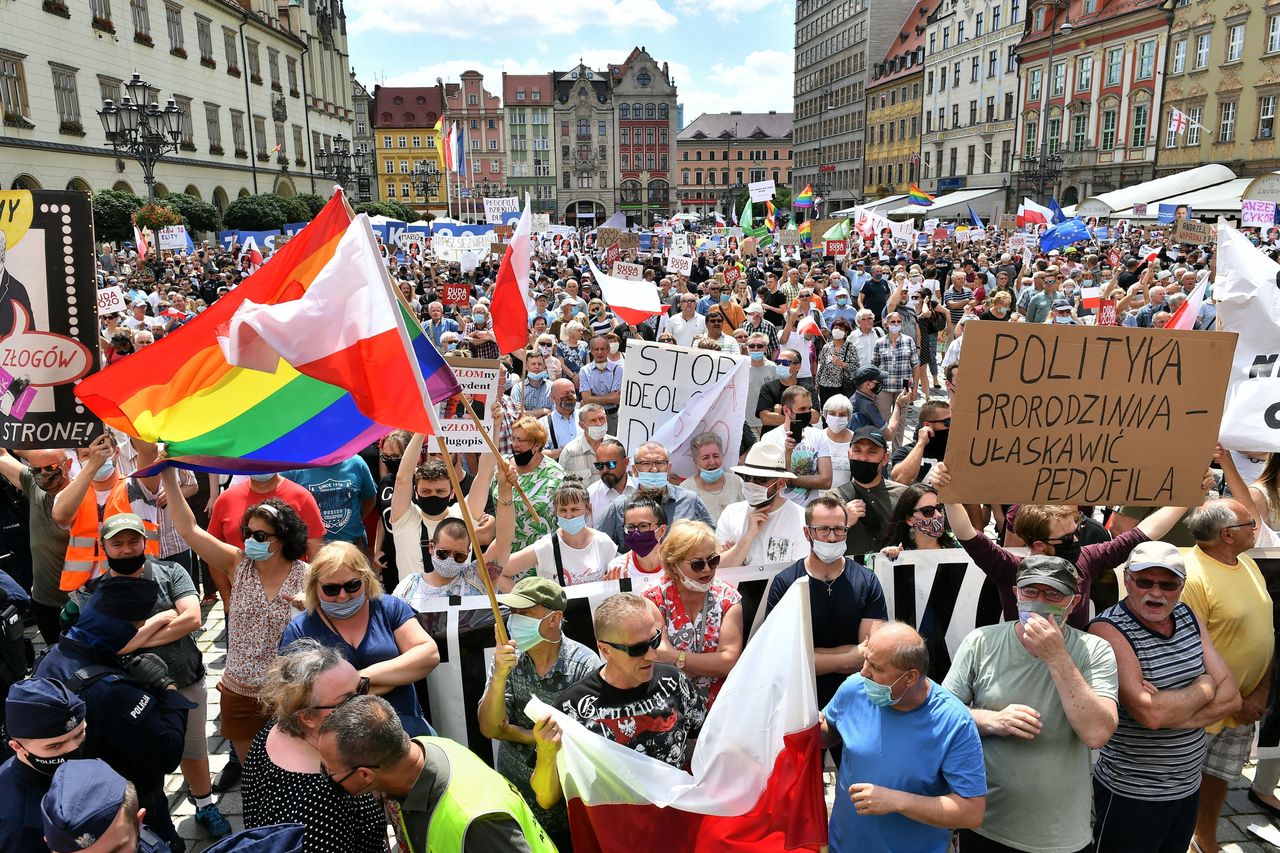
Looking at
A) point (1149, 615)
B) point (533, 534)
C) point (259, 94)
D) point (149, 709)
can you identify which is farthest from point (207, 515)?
point (259, 94)

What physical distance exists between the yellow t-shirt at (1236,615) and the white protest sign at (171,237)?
74.2 ft

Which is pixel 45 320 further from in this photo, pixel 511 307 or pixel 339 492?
pixel 511 307

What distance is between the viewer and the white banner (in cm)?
441

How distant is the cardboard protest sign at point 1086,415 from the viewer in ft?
12.5

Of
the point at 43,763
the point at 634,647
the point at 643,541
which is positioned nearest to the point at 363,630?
the point at 43,763

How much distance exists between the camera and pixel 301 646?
11.4ft

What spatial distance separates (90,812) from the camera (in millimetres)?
2467

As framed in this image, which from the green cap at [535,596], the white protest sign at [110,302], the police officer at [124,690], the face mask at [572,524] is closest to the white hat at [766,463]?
the face mask at [572,524]

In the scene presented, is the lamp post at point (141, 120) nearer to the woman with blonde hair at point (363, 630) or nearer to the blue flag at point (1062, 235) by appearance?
the woman with blonde hair at point (363, 630)

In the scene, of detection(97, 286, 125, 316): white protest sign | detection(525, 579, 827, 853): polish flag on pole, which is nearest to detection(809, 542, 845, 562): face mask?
detection(525, 579, 827, 853): polish flag on pole

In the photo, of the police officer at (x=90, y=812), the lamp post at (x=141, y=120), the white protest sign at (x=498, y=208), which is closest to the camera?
the police officer at (x=90, y=812)

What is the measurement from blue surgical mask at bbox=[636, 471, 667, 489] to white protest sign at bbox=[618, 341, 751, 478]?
1.10 meters

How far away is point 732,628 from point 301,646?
72.1 inches

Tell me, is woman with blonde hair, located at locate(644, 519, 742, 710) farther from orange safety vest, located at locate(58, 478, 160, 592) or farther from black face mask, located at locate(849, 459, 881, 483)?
orange safety vest, located at locate(58, 478, 160, 592)
